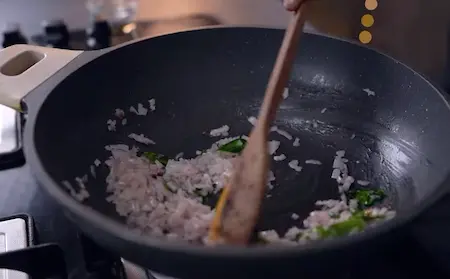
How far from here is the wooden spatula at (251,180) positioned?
2.00ft

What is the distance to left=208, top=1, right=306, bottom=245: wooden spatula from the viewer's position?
2.00 ft

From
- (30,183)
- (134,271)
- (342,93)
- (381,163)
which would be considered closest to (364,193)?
(381,163)

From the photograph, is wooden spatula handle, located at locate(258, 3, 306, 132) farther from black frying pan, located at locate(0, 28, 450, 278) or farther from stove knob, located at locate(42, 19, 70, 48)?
stove knob, located at locate(42, 19, 70, 48)

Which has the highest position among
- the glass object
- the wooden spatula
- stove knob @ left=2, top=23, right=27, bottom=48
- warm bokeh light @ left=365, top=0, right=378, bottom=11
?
warm bokeh light @ left=365, top=0, right=378, bottom=11

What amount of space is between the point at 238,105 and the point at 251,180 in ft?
0.87

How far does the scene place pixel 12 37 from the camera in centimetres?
103

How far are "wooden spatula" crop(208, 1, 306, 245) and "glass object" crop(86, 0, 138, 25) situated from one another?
0.50 m

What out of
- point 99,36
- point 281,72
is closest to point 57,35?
point 99,36

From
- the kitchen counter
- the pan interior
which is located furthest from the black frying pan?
the kitchen counter

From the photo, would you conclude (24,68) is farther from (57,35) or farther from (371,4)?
(371,4)

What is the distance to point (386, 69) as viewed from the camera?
0.78 m

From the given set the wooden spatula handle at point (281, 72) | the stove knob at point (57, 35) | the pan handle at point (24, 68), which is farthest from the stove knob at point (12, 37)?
the wooden spatula handle at point (281, 72)

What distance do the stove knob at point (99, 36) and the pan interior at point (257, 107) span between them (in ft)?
0.71

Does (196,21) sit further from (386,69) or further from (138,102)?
(386,69)
